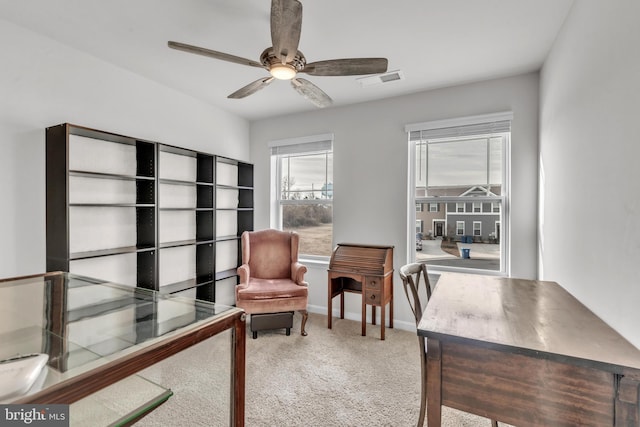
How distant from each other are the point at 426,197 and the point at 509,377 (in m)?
2.43

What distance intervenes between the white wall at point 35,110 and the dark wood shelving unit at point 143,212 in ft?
0.33

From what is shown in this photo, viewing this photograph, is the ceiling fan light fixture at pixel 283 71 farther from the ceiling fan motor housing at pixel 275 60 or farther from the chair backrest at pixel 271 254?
the chair backrest at pixel 271 254

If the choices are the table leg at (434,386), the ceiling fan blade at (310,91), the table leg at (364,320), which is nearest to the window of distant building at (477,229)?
the table leg at (364,320)

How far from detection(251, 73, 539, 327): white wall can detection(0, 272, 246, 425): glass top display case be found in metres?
2.58

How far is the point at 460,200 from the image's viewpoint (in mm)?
3188

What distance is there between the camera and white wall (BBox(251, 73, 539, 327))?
2840 millimetres

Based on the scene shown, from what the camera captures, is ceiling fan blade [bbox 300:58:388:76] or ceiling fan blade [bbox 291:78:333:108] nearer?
ceiling fan blade [bbox 300:58:388:76]

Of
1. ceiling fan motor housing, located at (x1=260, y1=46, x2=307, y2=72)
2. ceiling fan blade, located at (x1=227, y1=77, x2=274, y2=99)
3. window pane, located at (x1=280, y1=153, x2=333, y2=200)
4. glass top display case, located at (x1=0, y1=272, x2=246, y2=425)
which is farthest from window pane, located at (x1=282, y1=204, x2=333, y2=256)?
glass top display case, located at (x1=0, y1=272, x2=246, y2=425)

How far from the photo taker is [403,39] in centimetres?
227

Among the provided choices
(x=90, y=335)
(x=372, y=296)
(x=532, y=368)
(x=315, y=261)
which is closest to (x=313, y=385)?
(x=372, y=296)

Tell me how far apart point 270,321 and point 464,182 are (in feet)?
8.29

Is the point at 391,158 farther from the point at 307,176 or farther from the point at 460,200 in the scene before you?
the point at 307,176

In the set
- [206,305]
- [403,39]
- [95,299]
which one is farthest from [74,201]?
[403,39]

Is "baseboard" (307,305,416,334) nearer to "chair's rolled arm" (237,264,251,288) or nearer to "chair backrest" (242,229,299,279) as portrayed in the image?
"chair backrest" (242,229,299,279)
